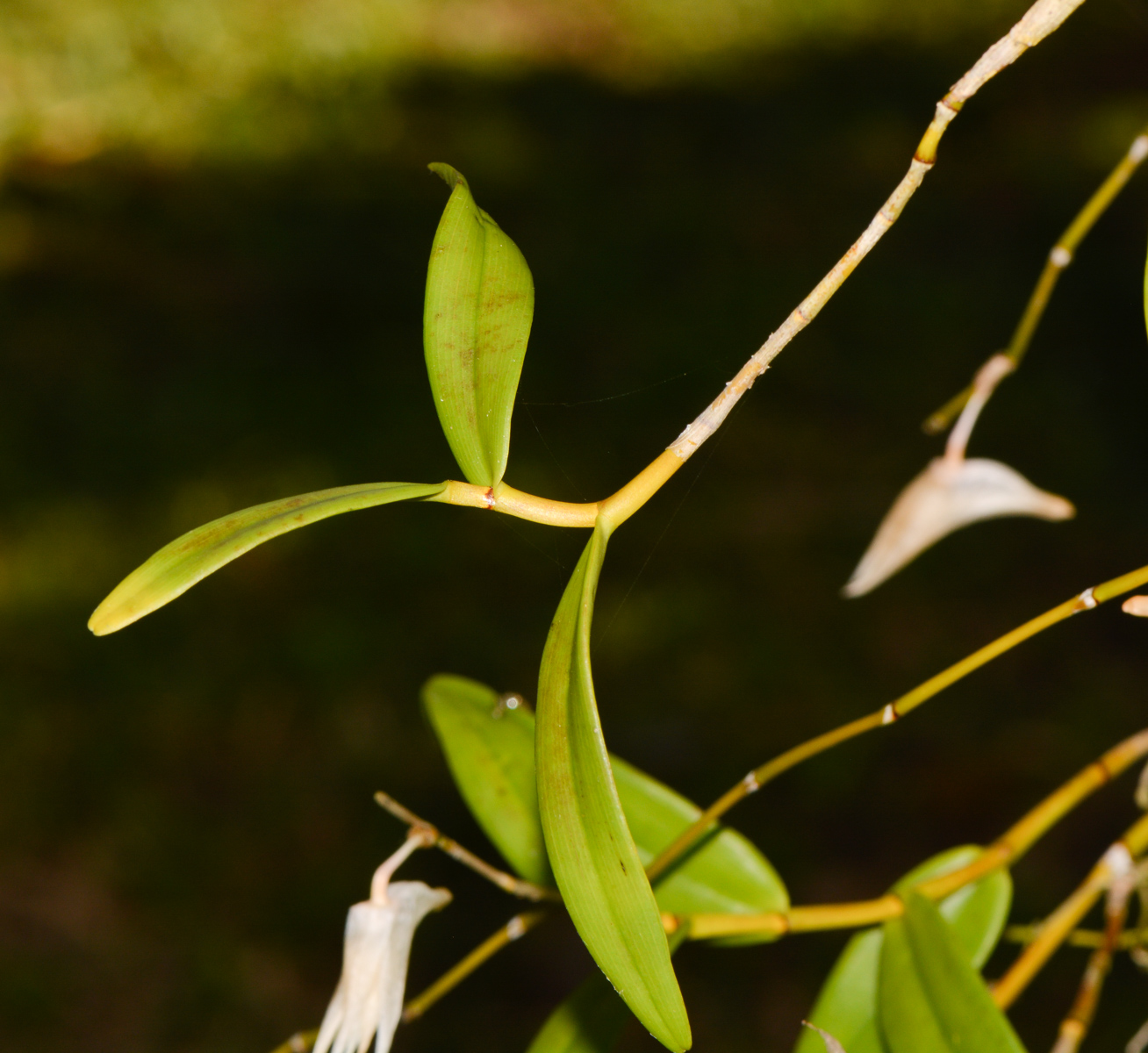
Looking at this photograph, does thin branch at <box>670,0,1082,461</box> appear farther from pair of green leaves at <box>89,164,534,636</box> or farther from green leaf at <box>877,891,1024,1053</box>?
green leaf at <box>877,891,1024,1053</box>

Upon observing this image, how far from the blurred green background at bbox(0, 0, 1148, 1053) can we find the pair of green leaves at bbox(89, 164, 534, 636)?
3.68 feet

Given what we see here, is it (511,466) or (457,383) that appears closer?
(457,383)

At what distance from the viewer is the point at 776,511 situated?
1.76m

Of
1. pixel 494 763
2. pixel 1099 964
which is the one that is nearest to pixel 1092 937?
pixel 1099 964

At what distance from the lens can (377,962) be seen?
38cm

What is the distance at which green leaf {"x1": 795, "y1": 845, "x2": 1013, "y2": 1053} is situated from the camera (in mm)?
448

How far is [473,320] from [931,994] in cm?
28

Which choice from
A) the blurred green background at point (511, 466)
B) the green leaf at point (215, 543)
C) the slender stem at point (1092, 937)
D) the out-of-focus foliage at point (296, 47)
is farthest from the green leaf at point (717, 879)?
the out-of-focus foliage at point (296, 47)

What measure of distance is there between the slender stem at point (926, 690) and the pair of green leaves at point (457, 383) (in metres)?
0.15

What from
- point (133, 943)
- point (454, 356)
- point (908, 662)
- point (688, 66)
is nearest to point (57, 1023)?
point (133, 943)

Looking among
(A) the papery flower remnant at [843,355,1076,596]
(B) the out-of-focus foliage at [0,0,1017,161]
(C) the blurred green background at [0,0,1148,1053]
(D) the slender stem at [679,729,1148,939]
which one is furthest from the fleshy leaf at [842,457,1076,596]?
(B) the out-of-focus foliage at [0,0,1017,161]

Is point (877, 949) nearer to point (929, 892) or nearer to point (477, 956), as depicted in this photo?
point (929, 892)

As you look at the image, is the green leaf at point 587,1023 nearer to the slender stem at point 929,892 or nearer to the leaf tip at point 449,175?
the slender stem at point 929,892

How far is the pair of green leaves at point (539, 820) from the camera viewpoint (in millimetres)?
473
